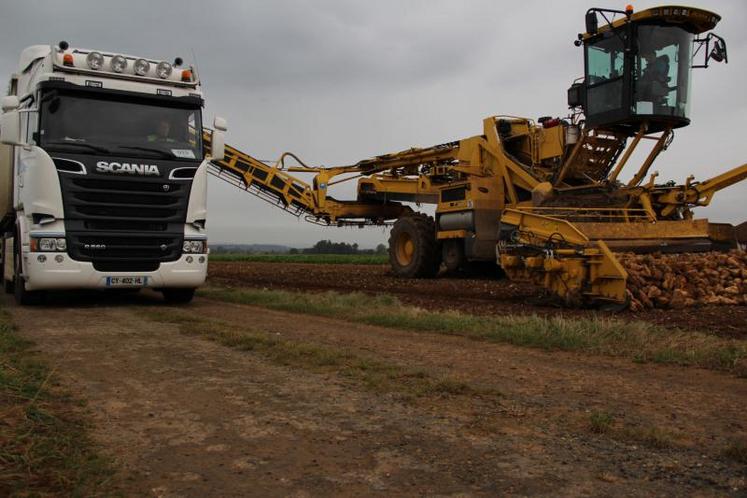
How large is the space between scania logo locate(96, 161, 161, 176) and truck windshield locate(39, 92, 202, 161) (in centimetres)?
19

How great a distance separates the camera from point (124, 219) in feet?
32.1

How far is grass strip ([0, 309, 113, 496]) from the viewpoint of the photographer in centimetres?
296

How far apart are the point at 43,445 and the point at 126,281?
22.3 ft

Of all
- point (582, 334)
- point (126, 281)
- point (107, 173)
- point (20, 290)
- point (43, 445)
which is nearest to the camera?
point (43, 445)

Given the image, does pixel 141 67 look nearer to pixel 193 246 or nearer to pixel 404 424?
pixel 193 246

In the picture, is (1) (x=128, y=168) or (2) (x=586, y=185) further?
(2) (x=586, y=185)

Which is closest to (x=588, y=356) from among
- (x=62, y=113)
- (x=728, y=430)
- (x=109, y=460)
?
(x=728, y=430)

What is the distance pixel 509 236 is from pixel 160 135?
590cm

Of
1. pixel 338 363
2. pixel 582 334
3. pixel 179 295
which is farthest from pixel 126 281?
pixel 582 334

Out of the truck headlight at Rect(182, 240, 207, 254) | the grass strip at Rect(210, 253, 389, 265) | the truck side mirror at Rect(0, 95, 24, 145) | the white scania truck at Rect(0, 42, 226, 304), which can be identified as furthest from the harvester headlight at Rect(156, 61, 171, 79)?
the grass strip at Rect(210, 253, 389, 265)

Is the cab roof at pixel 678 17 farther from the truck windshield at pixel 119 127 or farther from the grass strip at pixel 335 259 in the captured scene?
the grass strip at pixel 335 259

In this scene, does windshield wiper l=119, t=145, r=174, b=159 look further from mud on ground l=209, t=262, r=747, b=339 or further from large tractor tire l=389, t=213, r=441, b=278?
large tractor tire l=389, t=213, r=441, b=278

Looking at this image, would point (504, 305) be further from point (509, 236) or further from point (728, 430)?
point (728, 430)

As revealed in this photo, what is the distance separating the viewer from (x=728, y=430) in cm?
404
